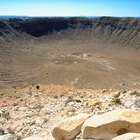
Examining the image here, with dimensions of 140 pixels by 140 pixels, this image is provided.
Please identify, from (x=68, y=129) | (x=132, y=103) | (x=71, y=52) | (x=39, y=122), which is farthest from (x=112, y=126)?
(x=71, y=52)

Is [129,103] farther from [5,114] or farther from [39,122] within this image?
[5,114]

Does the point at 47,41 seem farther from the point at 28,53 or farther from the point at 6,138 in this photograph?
the point at 6,138

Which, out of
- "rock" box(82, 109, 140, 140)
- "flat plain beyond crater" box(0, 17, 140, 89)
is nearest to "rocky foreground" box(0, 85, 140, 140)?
"rock" box(82, 109, 140, 140)

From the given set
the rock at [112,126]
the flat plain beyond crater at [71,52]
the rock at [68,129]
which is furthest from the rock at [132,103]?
the flat plain beyond crater at [71,52]

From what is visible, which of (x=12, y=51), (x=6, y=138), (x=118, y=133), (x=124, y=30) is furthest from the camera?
(x=124, y=30)

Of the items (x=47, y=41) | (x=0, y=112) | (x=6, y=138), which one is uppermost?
(x=6, y=138)

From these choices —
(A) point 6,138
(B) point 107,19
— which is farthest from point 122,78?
(B) point 107,19

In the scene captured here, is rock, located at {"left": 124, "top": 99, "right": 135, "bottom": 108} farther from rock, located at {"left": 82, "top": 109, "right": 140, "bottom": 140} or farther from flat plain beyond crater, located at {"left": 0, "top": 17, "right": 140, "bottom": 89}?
flat plain beyond crater, located at {"left": 0, "top": 17, "right": 140, "bottom": 89}
